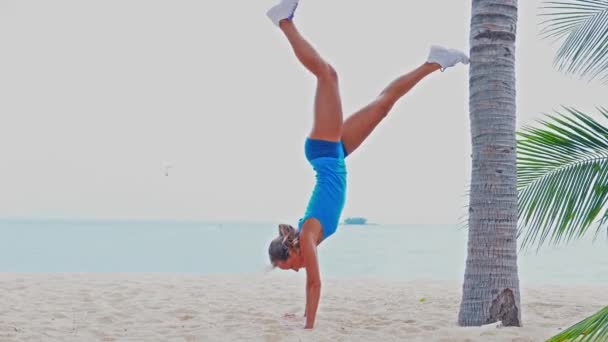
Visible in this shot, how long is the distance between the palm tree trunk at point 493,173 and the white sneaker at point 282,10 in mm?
1240

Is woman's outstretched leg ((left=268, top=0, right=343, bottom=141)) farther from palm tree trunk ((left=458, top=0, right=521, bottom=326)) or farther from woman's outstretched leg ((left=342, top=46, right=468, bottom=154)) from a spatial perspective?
palm tree trunk ((left=458, top=0, right=521, bottom=326))

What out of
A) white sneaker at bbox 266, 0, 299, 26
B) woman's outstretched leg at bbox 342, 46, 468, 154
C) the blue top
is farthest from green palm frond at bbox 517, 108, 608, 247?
white sneaker at bbox 266, 0, 299, 26

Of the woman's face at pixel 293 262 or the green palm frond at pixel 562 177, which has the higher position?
the green palm frond at pixel 562 177

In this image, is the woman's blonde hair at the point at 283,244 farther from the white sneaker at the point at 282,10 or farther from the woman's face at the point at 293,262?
the white sneaker at the point at 282,10

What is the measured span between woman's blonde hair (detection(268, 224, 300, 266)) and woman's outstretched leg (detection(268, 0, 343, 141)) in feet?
2.06

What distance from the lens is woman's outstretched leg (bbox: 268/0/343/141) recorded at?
14.6 feet

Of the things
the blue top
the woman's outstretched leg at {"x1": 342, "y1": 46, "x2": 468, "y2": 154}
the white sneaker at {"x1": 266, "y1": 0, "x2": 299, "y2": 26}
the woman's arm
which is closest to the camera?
the white sneaker at {"x1": 266, "y1": 0, "x2": 299, "y2": 26}

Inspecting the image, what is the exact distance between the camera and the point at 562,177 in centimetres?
545

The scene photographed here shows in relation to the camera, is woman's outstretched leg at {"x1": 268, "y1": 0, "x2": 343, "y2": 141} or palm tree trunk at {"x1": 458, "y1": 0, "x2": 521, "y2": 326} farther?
palm tree trunk at {"x1": 458, "y1": 0, "x2": 521, "y2": 326}

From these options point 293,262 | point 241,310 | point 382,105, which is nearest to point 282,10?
point 382,105

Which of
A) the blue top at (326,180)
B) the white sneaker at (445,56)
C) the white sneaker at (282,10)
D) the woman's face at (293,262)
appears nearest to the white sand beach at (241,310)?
the woman's face at (293,262)

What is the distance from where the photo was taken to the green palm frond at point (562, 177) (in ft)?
16.6

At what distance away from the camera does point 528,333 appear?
181 inches

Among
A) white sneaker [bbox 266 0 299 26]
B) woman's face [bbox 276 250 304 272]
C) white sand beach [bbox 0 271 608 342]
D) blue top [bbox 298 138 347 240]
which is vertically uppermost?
white sneaker [bbox 266 0 299 26]
